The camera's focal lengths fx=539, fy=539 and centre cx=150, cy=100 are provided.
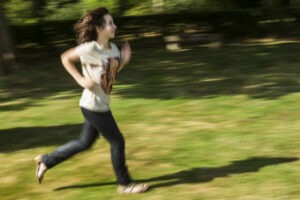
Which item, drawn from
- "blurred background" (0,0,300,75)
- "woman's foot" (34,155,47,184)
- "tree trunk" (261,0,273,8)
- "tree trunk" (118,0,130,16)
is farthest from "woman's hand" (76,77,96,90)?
"tree trunk" (118,0,130,16)

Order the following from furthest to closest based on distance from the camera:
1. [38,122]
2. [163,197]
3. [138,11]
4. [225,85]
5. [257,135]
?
[138,11], [225,85], [38,122], [257,135], [163,197]

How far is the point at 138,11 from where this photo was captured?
21891 millimetres

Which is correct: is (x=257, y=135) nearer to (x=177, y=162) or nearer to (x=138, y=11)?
(x=177, y=162)

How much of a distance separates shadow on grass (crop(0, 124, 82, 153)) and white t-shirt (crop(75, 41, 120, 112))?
2261 mm

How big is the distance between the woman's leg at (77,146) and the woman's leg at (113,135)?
0.18m

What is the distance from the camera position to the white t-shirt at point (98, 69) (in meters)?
4.62

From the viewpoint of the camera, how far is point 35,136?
7246mm

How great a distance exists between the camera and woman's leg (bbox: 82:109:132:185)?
476cm

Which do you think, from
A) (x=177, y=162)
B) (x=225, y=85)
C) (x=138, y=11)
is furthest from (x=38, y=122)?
(x=138, y=11)

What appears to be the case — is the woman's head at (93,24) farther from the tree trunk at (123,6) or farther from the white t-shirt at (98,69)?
the tree trunk at (123,6)

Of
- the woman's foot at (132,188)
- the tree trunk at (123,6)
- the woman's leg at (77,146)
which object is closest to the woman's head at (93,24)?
the woman's leg at (77,146)

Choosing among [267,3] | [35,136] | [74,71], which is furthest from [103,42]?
[267,3]

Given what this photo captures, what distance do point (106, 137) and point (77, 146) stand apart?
36 centimetres

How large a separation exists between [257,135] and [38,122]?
3352 millimetres
